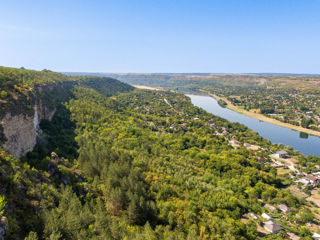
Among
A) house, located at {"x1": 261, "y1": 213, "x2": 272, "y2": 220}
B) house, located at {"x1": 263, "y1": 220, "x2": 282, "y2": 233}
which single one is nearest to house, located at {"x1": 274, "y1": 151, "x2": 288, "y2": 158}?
house, located at {"x1": 261, "y1": 213, "x2": 272, "y2": 220}

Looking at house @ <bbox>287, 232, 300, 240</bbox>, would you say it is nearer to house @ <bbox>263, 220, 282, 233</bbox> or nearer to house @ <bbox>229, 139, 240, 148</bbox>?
house @ <bbox>263, 220, 282, 233</bbox>

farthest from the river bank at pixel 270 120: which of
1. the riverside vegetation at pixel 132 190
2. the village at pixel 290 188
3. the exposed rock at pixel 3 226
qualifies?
the exposed rock at pixel 3 226

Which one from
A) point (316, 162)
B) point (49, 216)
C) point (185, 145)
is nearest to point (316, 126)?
point (316, 162)

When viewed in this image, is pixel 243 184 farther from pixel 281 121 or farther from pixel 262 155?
pixel 281 121

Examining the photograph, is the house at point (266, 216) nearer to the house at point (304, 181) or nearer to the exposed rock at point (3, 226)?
the house at point (304, 181)

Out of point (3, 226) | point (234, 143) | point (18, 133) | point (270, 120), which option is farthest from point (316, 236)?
point (270, 120)

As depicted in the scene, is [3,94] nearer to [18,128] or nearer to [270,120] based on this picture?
[18,128]
